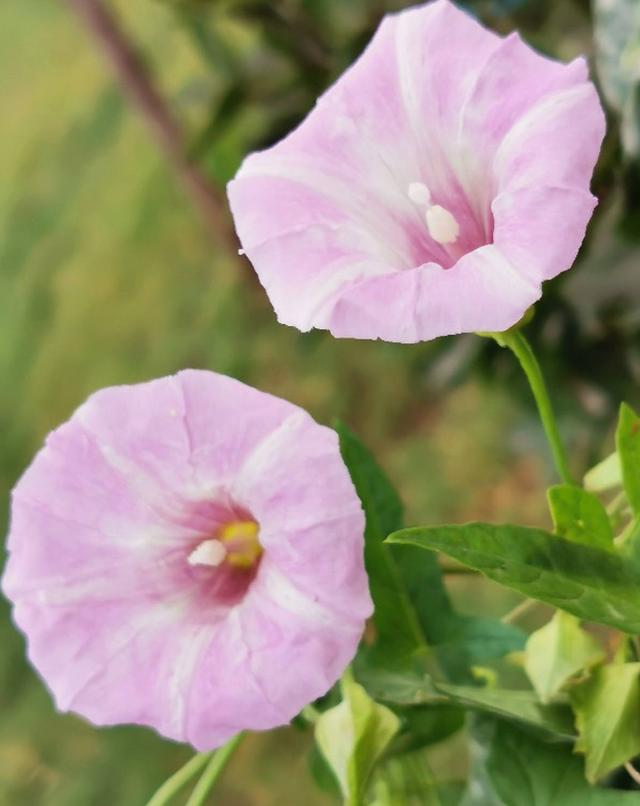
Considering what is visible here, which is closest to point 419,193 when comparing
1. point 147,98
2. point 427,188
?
point 427,188

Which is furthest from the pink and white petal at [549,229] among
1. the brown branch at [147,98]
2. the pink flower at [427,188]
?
the brown branch at [147,98]

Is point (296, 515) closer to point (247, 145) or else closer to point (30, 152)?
point (247, 145)

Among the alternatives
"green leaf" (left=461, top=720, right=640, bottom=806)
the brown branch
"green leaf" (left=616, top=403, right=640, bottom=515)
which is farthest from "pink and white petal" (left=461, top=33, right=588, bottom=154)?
the brown branch

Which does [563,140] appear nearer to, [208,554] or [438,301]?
[438,301]

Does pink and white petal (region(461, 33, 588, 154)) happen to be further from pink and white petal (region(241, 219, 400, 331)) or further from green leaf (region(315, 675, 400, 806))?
green leaf (region(315, 675, 400, 806))

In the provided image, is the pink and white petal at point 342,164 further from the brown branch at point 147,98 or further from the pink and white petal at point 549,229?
the brown branch at point 147,98
